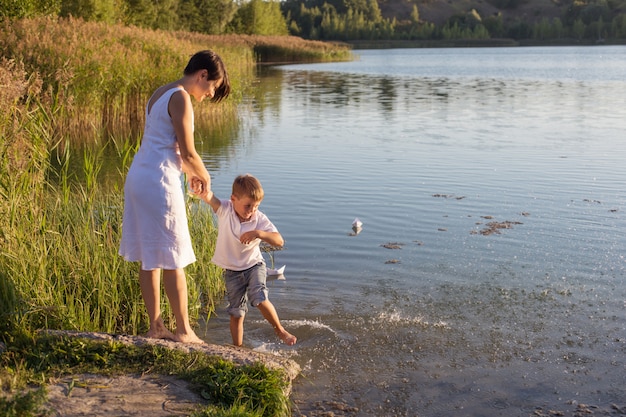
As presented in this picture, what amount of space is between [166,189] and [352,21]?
11660 centimetres

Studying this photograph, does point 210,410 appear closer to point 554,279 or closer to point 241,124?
point 554,279

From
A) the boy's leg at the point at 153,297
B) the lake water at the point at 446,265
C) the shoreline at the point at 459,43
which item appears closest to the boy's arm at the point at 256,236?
the boy's leg at the point at 153,297

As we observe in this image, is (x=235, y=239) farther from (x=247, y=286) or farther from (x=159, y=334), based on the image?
(x=159, y=334)

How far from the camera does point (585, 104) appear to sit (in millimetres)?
22953

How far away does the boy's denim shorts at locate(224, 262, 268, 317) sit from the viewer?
5273 millimetres

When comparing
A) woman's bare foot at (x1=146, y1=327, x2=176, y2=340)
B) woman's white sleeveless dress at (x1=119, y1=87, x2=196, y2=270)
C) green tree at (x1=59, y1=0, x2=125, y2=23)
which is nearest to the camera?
woman's white sleeveless dress at (x1=119, y1=87, x2=196, y2=270)

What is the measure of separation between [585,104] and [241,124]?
1065 centimetres

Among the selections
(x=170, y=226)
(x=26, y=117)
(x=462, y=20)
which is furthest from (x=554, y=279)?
(x=462, y=20)

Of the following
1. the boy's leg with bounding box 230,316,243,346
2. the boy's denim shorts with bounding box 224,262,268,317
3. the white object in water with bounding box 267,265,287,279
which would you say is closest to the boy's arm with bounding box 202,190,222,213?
the boy's denim shorts with bounding box 224,262,268,317

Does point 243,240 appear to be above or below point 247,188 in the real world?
below

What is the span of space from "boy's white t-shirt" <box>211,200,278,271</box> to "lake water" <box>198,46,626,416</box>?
2.76ft

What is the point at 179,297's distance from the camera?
4.84 m

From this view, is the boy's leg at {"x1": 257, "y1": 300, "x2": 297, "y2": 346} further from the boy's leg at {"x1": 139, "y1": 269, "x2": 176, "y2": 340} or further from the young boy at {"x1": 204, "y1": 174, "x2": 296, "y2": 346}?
the boy's leg at {"x1": 139, "y1": 269, "x2": 176, "y2": 340}

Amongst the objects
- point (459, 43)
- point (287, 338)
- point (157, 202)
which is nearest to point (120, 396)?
point (157, 202)
